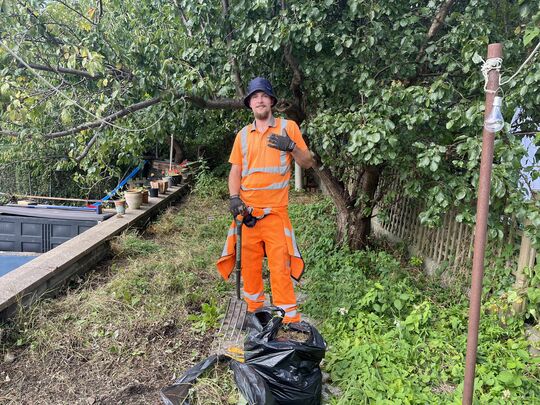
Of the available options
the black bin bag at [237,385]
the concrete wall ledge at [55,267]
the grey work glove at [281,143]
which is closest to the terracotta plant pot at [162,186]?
the concrete wall ledge at [55,267]

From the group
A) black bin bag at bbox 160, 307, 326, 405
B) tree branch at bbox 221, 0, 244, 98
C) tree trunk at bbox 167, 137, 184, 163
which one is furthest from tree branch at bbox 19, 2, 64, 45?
tree trunk at bbox 167, 137, 184, 163

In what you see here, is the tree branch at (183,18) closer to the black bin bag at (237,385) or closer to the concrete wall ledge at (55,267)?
the concrete wall ledge at (55,267)

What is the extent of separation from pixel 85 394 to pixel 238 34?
3217 mm

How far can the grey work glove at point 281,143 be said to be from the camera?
281cm

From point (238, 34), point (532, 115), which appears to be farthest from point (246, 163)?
point (532, 115)

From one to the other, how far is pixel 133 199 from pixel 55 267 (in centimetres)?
271

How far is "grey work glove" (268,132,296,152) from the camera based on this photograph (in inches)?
111

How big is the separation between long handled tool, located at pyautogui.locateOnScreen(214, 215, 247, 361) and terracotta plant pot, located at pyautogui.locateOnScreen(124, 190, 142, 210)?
3295mm

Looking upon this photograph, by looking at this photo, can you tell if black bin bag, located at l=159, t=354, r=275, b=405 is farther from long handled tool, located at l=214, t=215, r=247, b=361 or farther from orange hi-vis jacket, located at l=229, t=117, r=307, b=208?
orange hi-vis jacket, located at l=229, t=117, r=307, b=208

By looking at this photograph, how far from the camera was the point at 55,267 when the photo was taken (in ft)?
11.6

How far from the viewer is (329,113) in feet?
12.1

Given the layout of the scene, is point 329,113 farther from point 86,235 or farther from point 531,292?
point 86,235

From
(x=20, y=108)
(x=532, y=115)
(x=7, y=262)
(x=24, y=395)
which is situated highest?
(x=532, y=115)

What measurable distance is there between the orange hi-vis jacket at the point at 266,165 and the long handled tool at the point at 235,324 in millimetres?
244
